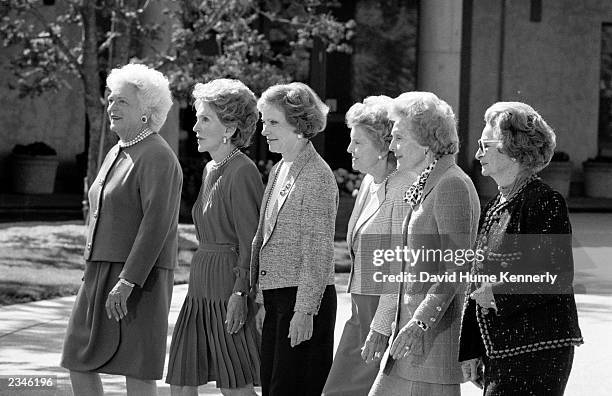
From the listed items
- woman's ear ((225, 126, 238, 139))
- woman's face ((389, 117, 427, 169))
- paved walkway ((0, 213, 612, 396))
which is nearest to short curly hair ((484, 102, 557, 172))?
woman's face ((389, 117, 427, 169))

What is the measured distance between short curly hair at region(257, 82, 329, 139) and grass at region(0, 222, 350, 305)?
5431mm

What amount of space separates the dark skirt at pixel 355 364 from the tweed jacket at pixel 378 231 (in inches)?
3.0

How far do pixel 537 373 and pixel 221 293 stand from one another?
1.76 m

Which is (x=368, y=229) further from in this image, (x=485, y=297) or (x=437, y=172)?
(x=485, y=297)

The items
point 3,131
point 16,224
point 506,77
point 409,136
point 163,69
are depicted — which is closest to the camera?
point 409,136

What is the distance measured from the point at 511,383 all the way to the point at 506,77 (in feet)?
59.9

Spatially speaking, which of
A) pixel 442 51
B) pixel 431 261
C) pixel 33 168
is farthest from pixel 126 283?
pixel 33 168

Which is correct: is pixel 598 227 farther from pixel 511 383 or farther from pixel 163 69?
pixel 511 383

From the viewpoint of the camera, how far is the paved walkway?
7.14 metres

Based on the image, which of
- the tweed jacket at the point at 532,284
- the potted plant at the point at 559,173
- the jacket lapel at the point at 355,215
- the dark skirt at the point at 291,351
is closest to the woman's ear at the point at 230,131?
the jacket lapel at the point at 355,215

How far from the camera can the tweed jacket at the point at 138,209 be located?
5398 millimetres

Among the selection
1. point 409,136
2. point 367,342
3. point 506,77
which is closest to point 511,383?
point 367,342

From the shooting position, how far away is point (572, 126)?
22500 millimetres

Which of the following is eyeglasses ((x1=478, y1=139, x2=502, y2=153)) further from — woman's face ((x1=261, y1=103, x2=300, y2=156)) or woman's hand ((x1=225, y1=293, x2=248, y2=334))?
woman's hand ((x1=225, y1=293, x2=248, y2=334))
